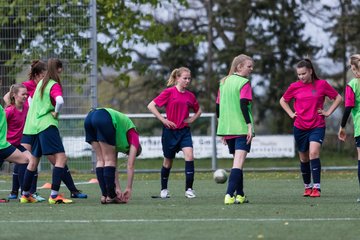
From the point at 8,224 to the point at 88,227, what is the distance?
0.90 meters

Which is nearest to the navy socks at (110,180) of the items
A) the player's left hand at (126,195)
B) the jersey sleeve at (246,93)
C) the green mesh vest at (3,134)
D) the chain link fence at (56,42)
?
the player's left hand at (126,195)

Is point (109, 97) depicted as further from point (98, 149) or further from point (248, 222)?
point (248, 222)

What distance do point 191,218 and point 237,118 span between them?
2506 mm

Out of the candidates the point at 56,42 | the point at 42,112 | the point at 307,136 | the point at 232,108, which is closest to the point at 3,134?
the point at 42,112

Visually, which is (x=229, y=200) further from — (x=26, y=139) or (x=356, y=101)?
(x=26, y=139)

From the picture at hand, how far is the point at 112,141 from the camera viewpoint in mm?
11898

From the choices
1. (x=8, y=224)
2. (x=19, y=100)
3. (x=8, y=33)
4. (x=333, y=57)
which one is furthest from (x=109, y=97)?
(x=8, y=224)

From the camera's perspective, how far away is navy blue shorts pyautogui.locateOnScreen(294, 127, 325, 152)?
44.5 ft

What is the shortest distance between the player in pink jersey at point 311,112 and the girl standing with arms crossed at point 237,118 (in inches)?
68.8

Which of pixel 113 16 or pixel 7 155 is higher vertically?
pixel 113 16

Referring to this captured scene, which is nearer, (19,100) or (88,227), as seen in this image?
(88,227)

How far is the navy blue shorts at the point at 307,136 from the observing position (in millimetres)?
13555

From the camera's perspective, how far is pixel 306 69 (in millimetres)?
13562

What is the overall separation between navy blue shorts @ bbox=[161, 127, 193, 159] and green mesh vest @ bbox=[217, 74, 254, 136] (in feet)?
→ 5.95
